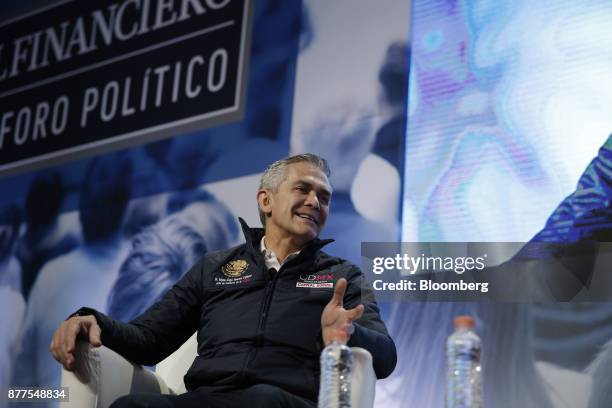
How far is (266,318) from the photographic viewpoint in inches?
88.3

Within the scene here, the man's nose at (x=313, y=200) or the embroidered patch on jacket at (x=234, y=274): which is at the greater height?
the man's nose at (x=313, y=200)

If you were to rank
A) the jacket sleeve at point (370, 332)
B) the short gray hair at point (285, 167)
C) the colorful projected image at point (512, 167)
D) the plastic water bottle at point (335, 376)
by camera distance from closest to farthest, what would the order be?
the plastic water bottle at point (335, 376), the jacket sleeve at point (370, 332), the short gray hair at point (285, 167), the colorful projected image at point (512, 167)

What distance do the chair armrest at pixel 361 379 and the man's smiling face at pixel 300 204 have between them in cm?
62

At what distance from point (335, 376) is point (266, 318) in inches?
23.9

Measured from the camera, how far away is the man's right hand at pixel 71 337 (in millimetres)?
2037

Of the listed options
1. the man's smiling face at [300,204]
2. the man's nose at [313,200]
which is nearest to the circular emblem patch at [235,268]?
the man's smiling face at [300,204]

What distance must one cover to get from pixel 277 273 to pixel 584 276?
42.9 inches

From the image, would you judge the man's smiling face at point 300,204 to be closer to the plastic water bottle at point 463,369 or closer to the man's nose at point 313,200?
the man's nose at point 313,200

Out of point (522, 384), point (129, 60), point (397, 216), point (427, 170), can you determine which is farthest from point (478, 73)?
point (129, 60)

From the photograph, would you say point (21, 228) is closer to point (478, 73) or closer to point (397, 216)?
point (397, 216)

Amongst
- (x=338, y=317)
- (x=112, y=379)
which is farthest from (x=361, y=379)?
(x=112, y=379)

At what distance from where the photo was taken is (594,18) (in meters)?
2.94

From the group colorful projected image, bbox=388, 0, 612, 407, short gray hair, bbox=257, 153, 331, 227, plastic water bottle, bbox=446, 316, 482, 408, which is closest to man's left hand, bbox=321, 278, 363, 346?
plastic water bottle, bbox=446, 316, 482, 408

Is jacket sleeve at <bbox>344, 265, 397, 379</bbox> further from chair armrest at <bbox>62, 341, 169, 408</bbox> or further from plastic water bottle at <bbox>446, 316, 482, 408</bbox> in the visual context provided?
chair armrest at <bbox>62, 341, 169, 408</bbox>
